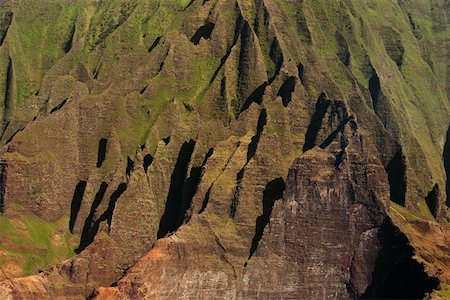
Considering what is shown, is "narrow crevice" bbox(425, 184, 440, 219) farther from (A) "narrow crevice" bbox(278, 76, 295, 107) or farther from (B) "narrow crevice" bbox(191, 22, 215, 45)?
(B) "narrow crevice" bbox(191, 22, 215, 45)

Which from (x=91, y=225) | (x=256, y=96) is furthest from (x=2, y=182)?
(x=256, y=96)

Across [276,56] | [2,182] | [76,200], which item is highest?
[276,56]

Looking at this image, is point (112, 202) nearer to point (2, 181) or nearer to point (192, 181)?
point (192, 181)

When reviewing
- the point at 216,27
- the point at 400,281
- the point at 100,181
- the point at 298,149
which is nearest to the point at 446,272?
the point at 400,281

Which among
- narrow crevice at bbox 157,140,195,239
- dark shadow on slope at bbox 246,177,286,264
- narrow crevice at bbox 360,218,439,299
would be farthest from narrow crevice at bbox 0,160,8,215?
narrow crevice at bbox 360,218,439,299

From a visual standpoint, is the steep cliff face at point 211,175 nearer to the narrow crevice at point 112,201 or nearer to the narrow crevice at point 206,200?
the narrow crevice at point 112,201

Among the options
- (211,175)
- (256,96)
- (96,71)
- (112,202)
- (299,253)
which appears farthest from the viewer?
(96,71)
